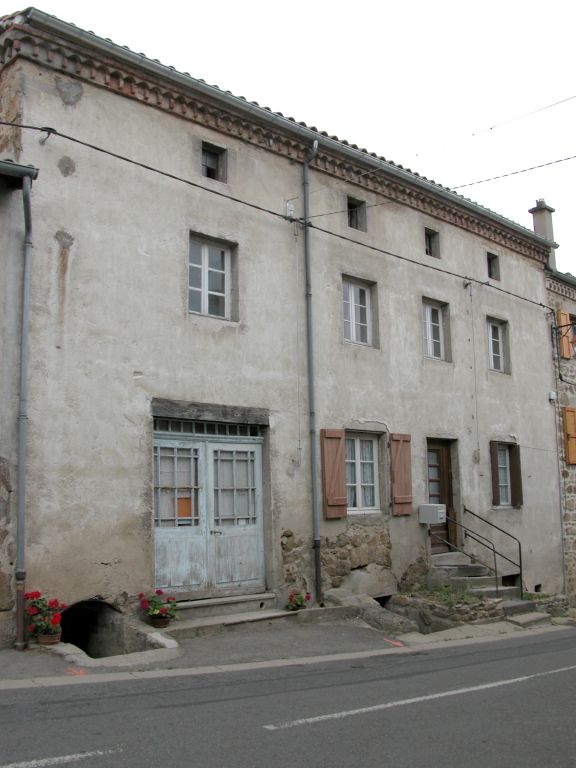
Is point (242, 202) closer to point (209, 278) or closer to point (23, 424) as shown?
point (209, 278)

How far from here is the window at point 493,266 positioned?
17.4 metres

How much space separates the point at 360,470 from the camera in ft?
45.0

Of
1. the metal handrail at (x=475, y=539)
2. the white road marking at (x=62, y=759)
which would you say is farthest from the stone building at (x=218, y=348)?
the white road marking at (x=62, y=759)

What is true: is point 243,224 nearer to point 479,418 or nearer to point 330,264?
point 330,264

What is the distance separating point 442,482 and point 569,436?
4.90 meters

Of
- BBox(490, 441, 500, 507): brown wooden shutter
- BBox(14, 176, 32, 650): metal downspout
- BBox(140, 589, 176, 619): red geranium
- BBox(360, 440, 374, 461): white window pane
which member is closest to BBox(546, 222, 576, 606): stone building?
BBox(490, 441, 500, 507): brown wooden shutter

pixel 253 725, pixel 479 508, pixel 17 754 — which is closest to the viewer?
pixel 17 754

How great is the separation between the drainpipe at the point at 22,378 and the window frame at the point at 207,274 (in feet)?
8.15

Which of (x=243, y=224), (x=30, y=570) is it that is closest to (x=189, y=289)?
(x=243, y=224)

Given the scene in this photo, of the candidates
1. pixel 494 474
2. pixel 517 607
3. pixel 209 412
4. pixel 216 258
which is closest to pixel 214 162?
pixel 216 258

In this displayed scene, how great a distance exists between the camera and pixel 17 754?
5168 mm

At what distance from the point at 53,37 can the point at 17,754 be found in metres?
8.44

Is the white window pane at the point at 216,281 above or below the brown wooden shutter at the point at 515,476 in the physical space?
above

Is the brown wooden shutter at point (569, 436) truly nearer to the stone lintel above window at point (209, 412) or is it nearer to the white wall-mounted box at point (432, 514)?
the white wall-mounted box at point (432, 514)
